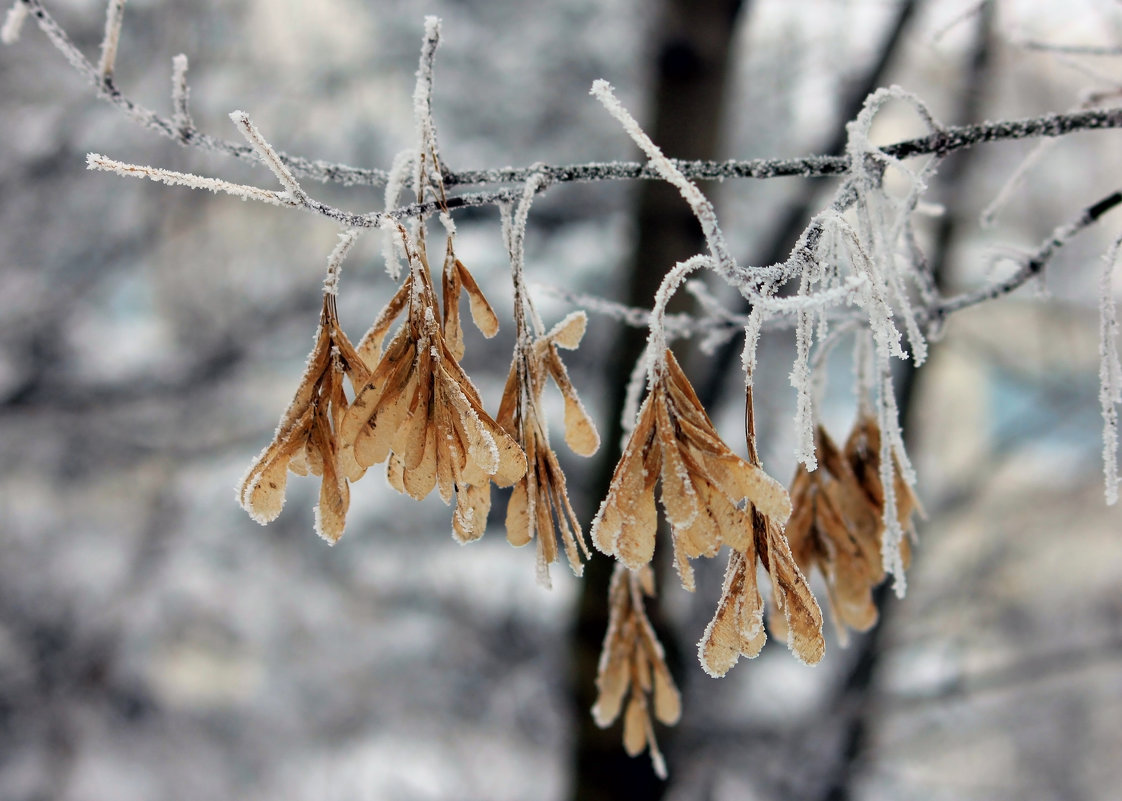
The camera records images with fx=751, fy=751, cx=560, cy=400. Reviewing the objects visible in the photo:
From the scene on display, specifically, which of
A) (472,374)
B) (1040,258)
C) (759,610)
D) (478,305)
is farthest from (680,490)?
(472,374)

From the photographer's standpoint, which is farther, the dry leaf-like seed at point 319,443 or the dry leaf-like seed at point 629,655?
the dry leaf-like seed at point 629,655

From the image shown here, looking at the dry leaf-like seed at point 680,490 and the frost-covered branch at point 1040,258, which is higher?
the frost-covered branch at point 1040,258

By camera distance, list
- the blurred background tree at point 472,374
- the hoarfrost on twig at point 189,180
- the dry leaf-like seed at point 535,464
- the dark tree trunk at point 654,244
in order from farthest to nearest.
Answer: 1. the blurred background tree at point 472,374
2. the dark tree trunk at point 654,244
3. the dry leaf-like seed at point 535,464
4. the hoarfrost on twig at point 189,180

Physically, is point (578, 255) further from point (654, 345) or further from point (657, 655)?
point (654, 345)

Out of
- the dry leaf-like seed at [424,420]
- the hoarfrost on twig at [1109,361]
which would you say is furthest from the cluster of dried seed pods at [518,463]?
the hoarfrost on twig at [1109,361]

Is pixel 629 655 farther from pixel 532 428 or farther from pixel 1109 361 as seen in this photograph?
pixel 1109 361

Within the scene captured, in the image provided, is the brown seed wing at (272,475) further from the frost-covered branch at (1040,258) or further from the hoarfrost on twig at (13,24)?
the frost-covered branch at (1040,258)

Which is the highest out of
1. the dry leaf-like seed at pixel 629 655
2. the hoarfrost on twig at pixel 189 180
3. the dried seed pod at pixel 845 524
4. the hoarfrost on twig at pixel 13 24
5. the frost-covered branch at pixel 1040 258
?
the hoarfrost on twig at pixel 13 24

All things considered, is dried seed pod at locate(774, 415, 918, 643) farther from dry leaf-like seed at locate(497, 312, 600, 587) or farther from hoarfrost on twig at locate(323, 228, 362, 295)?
hoarfrost on twig at locate(323, 228, 362, 295)

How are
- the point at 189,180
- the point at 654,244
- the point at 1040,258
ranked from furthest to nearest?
the point at 654,244, the point at 1040,258, the point at 189,180

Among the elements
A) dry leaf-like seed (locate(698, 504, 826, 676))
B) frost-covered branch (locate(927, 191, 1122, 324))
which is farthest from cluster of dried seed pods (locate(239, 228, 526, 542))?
frost-covered branch (locate(927, 191, 1122, 324))
